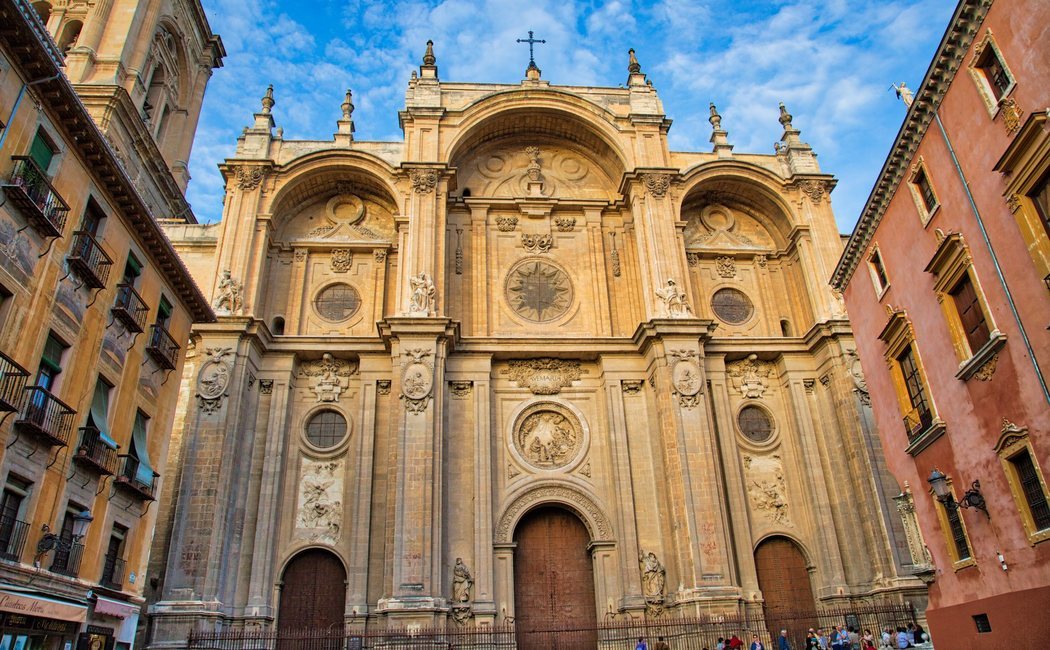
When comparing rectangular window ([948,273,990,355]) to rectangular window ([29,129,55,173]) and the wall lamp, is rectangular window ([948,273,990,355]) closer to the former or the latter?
the wall lamp

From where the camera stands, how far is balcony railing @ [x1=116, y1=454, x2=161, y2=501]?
15.7 m

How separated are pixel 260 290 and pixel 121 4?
1350 centimetres

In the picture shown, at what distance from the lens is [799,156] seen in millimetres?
29094

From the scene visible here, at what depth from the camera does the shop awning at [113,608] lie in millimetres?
14572

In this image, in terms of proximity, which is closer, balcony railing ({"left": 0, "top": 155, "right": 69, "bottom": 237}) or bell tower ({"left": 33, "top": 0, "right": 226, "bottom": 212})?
balcony railing ({"left": 0, "top": 155, "right": 69, "bottom": 237})

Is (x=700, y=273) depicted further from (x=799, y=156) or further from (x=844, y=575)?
(x=844, y=575)

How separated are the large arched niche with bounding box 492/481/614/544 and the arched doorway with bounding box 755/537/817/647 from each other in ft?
16.7

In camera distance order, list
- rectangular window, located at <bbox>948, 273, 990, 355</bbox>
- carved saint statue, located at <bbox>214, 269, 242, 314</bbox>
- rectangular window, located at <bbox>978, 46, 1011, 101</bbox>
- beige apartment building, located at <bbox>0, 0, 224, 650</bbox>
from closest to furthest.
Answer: beige apartment building, located at <bbox>0, 0, 224, 650</bbox> → rectangular window, located at <bbox>978, 46, 1011, 101</bbox> → rectangular window, located at <bbox>948, 273, 990, 355</bbox> → carved saint statue, located at <bbox>214, 269, 242, 314</bbox>

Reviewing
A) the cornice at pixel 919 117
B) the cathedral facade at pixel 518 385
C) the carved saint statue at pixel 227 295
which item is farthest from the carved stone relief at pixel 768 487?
the carved saint statue at pixel 227 295

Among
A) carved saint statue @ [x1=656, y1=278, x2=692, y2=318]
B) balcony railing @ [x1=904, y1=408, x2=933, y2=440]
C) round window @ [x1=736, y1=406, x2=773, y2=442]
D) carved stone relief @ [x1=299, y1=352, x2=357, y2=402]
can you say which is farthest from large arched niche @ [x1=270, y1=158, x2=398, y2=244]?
balcony railing @ [x1=904, y1=408, x2=933, y2=440]

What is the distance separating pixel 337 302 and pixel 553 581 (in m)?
12.0

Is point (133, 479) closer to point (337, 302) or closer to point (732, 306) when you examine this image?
point (337, 302)

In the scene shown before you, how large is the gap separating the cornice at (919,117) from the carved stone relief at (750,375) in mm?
7082

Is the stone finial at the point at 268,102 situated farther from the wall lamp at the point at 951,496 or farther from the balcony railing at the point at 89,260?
the wall lamp at the point at 951,496
